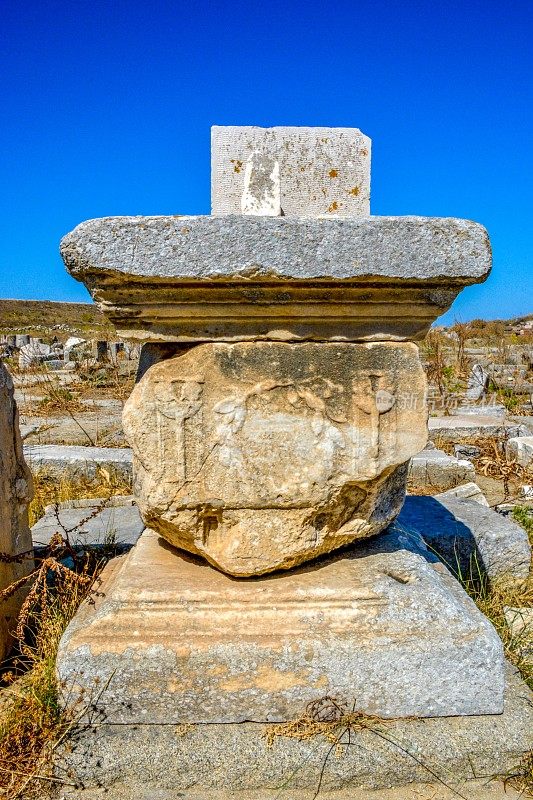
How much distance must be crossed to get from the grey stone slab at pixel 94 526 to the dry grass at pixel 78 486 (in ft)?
1.55

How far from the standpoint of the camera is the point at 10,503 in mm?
2318

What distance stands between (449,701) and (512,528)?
1459mm

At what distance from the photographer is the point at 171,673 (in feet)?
6.10

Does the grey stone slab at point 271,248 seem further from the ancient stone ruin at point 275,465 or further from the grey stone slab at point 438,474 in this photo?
the grey stone slab at point 438,474

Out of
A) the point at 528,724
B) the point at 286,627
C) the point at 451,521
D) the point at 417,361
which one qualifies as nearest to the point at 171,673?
the point at 286,627

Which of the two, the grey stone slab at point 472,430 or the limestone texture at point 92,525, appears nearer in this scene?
the limestone texture at point 92,525

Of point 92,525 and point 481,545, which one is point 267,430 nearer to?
point 481,545

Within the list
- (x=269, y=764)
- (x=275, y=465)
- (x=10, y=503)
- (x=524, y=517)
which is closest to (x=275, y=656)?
(x=269, y=764)

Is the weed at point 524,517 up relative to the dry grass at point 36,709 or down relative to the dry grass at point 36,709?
down

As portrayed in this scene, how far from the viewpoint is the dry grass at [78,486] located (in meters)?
4.42

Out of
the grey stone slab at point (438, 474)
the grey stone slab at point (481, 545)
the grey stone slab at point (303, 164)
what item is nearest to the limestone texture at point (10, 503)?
the grey stone slab at point (303, 164)

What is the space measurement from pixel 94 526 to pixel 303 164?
7.32ft

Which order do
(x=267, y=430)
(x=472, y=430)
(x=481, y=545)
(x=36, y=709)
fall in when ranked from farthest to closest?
(x=472, y=430) → (x=481, y=545) → (x=267, y=430) → (x=36, y=709)

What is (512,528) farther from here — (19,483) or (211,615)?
(19,483)
